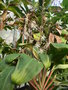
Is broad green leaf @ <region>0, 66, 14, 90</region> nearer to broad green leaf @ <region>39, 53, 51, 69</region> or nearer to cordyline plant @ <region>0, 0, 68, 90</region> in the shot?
cordyline plant @ <region>0, 0, 68, 90</region>

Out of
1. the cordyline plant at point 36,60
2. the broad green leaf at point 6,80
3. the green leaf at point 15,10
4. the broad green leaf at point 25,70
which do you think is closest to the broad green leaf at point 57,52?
the cordyline plant at point 36,60

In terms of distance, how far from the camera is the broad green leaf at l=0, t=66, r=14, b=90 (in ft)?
3.96

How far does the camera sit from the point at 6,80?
4.04 feet

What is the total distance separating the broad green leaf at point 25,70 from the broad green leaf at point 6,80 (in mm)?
77

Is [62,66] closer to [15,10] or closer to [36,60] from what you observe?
[36,60]

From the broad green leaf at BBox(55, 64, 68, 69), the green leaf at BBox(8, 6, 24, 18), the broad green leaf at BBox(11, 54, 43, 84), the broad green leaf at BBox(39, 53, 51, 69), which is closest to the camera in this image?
the broad green leaf at BBox(11, 54, 43, 84)

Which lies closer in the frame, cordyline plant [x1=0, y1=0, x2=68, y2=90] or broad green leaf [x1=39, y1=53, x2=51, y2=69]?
cordyline plant [x1=0, y1=0, x2=68, y2=90]

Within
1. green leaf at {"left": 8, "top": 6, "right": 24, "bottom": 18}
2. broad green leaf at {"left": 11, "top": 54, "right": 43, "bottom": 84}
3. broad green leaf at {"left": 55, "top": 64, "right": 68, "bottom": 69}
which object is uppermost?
green leaf at {"left": 8, "top": 6, "right": 24, "bottom": 18}

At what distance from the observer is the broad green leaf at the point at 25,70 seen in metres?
1.16

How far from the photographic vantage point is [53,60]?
1512 mm

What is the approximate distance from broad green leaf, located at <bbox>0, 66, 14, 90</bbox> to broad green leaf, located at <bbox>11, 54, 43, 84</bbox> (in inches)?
3.0

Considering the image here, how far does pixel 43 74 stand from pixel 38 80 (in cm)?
6

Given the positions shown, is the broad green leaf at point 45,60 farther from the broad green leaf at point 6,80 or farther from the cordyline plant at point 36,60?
the broad green leaf at point 6,80

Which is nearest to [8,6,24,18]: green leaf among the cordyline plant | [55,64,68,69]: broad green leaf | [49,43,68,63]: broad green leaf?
the cordyline plant
